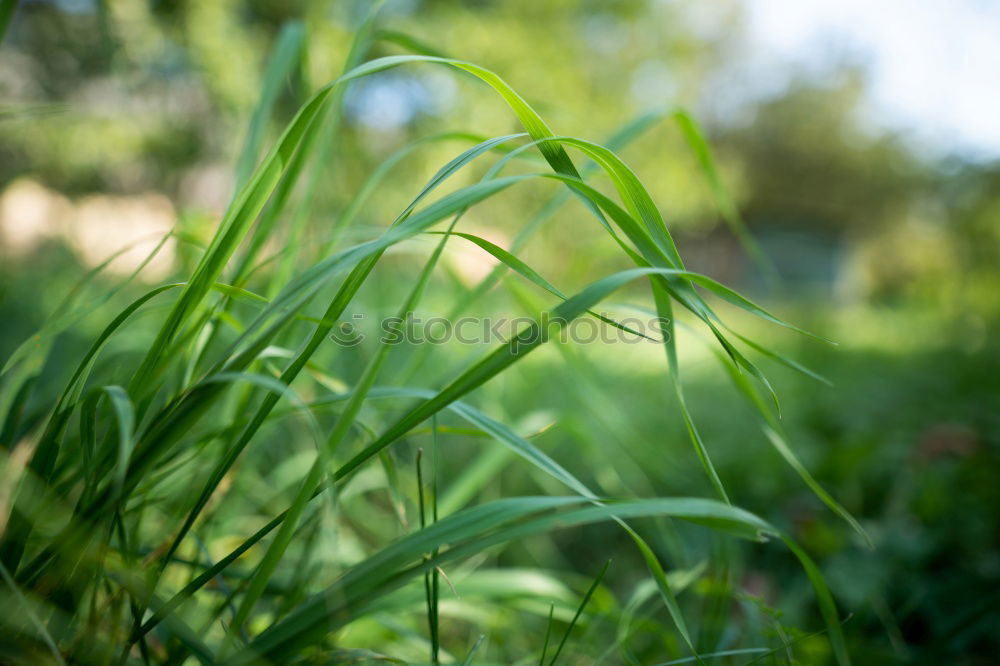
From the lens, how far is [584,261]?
67 centimetres

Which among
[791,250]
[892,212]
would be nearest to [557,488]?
[791,250]

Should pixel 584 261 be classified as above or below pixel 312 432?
above

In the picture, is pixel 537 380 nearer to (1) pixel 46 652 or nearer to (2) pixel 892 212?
(1) pixel 46 652

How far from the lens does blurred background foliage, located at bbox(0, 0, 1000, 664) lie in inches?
27.5

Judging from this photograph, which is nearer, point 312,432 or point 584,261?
point 312,432

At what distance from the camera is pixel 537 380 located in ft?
5.42

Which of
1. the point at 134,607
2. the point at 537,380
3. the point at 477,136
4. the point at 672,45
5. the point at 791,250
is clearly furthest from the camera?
the point at 791,250

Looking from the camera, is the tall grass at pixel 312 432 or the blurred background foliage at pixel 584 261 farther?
the blurred background foliage at pixel 584 261

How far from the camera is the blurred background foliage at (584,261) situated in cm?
70

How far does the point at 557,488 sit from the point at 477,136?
2.15ft

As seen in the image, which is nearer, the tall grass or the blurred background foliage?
the tall grass

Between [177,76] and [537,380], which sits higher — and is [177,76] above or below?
above

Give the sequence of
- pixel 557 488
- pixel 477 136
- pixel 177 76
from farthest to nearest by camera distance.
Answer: pixel 177 76, pixel 557 488, pixel 477 136

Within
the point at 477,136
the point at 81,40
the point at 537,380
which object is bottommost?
the point at 537,380
